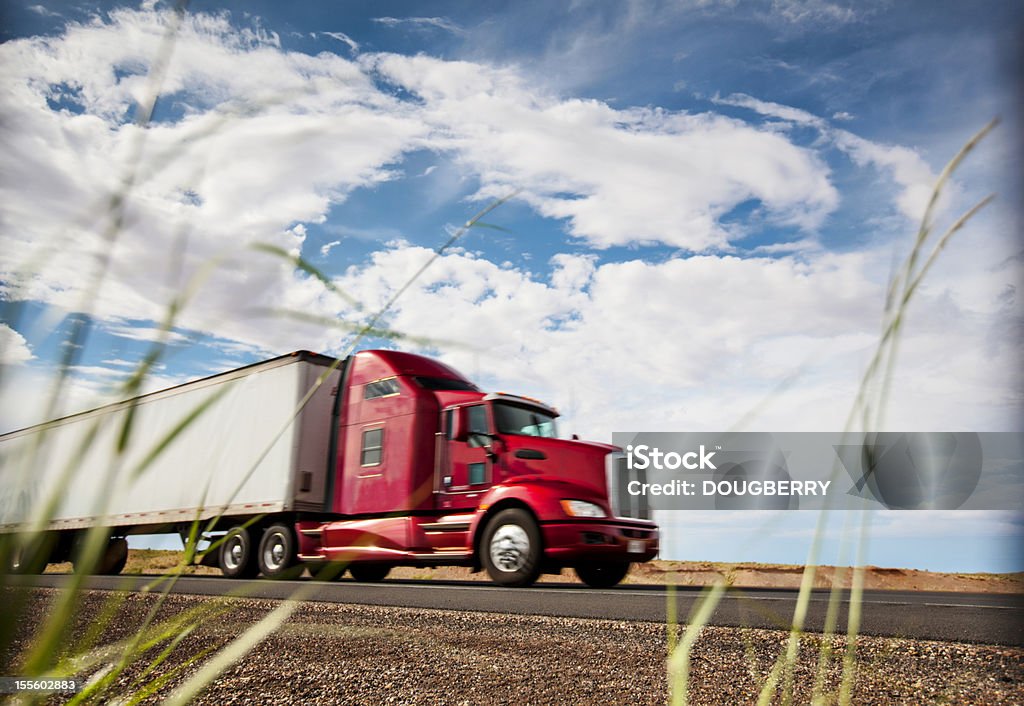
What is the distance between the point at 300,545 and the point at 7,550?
1158cm

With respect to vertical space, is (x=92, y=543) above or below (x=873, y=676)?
above

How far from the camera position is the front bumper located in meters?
9.12

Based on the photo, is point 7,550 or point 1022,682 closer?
point 7,550

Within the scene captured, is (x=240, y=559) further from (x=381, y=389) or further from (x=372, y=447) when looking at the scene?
(x=381, y=389)

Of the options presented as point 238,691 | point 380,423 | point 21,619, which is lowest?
point 238,691

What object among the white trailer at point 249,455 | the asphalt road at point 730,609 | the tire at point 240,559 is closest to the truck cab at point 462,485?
the white trailer at point 249,455

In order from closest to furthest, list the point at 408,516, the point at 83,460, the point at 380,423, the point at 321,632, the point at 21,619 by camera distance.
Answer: the point at 83,460 < the point at 21,619 < the point at 321,632 < the point at 408,516 < the point at 380,423

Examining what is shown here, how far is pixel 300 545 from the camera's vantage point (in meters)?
11.9

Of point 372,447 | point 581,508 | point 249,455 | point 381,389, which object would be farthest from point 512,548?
point 249,455

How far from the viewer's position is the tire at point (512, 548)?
9.21 m

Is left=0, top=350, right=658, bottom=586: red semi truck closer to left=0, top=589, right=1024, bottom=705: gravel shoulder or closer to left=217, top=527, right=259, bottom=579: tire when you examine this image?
left=217, top=527, right=259, bottom=579: tire

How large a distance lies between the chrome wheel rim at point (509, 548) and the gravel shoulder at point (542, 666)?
3.84m

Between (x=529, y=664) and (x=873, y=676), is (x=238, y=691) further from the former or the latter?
(x=873, y=676)

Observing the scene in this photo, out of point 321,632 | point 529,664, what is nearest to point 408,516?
point 321,632
